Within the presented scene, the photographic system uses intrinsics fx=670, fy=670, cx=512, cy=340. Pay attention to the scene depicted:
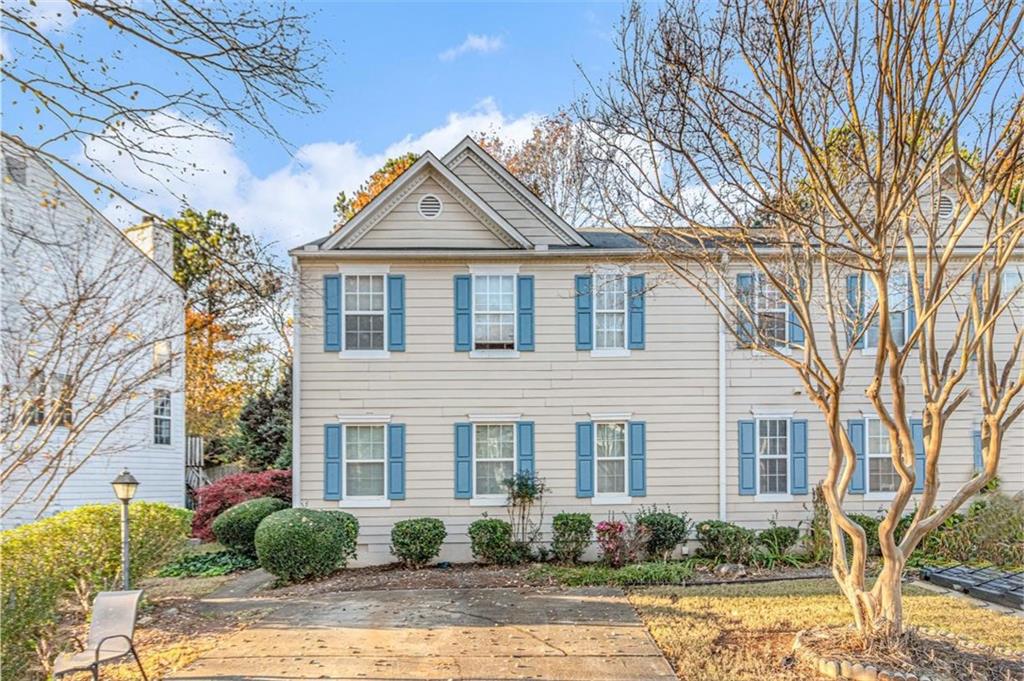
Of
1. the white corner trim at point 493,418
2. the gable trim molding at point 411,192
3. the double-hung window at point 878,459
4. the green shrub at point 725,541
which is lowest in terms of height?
the green shrub at point 725,541

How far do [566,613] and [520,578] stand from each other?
2106mm

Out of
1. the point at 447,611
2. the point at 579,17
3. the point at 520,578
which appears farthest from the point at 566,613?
the point at 579,17

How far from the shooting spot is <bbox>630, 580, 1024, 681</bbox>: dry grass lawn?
6203 millimetres

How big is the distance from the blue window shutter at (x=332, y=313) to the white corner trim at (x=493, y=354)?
239cm

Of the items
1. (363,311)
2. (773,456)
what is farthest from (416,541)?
(773,456)

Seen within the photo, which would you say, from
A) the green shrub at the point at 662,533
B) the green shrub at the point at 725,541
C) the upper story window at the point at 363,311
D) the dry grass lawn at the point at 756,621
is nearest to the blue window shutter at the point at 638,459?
the green shrub at the point at 662,533

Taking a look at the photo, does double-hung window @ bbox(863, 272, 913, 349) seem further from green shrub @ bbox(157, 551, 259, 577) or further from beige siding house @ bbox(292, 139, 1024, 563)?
green shrub @ bbox(157, 551, 259, 577)

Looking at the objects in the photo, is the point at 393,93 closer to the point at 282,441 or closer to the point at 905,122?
the point at 905,122

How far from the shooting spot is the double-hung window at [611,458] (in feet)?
39.4

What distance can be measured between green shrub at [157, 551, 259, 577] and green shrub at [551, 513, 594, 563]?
5.66 meters

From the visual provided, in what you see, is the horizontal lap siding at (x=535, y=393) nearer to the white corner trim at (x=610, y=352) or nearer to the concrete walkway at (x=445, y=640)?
the white corner trim at (x=610, y=352)

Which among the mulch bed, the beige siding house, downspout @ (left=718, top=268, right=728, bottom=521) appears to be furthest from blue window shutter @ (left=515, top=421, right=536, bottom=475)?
the mulch bed

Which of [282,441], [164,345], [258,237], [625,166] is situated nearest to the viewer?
[625,166]

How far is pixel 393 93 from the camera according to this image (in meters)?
10.0
